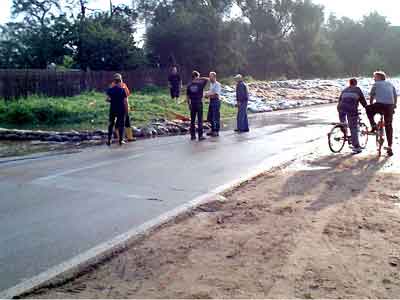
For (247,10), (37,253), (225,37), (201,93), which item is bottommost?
(37,253)

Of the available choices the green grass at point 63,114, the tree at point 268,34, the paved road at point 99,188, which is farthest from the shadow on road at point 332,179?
the tree at point 268,34

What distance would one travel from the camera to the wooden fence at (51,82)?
22406 millimetres

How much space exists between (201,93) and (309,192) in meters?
7.28

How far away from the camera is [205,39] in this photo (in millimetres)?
37469

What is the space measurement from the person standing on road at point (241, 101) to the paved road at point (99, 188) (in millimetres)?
1661

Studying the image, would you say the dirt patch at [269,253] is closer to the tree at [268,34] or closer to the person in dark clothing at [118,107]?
the person in dark clothing at [118,107]

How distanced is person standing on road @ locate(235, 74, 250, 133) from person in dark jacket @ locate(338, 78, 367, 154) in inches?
180

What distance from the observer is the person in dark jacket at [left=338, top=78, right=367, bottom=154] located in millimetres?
11555

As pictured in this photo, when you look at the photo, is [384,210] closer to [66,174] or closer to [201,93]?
[66,174]

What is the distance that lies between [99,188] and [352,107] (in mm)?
6145

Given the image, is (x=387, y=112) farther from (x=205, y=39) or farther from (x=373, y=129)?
(x=205, y=39)

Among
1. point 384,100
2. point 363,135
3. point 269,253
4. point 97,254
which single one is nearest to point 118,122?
point 363,135

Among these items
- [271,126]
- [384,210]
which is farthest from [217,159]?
[271,126]

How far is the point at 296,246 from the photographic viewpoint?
532 cm
